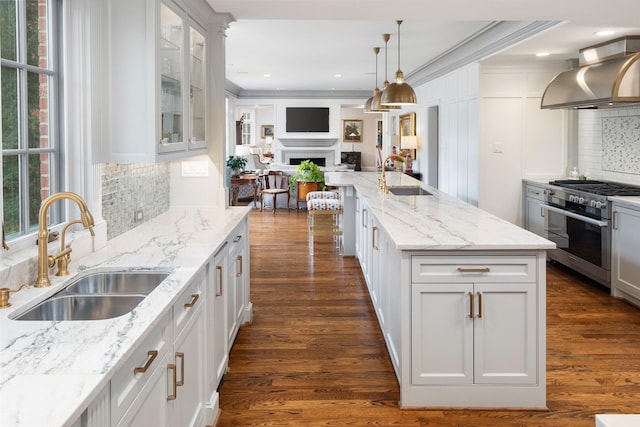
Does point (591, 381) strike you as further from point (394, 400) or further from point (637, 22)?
point (637, 22)

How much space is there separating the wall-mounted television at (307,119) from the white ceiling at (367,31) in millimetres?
1885

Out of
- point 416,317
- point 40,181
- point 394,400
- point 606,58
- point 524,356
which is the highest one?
point 606,58

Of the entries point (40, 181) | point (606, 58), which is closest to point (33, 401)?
point (40, 181)

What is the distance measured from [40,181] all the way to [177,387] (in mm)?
1129

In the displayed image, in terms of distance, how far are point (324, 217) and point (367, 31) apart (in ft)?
8.28

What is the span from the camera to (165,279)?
223 centimetres

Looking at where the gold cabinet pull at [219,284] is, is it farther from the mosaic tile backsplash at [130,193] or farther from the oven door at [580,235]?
the oven door at [580,235]

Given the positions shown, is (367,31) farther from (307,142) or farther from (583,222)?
(307,142)

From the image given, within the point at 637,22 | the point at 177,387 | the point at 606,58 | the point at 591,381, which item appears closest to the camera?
the point at 177,387

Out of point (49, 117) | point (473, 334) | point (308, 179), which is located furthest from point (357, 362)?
point (308, 179)

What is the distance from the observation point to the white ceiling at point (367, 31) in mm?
3963

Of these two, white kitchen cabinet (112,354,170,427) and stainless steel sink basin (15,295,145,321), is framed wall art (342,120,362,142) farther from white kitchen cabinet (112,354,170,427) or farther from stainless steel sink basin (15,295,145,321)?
white kitchen cabinet (112,354,170,427)

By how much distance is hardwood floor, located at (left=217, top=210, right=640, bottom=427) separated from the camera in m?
2.90

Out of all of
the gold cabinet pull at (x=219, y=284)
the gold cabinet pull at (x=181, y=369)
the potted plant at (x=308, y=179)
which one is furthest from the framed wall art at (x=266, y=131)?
the gold cabinet pull at (x=181, y=369)
